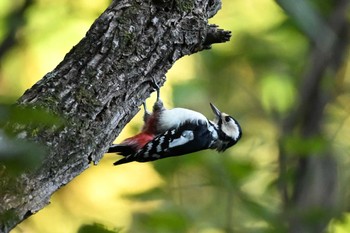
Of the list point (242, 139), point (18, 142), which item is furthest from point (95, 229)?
point (242, 139)

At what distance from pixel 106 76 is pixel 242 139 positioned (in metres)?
3.49

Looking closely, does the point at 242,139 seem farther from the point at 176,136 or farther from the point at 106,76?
the point at 106,76

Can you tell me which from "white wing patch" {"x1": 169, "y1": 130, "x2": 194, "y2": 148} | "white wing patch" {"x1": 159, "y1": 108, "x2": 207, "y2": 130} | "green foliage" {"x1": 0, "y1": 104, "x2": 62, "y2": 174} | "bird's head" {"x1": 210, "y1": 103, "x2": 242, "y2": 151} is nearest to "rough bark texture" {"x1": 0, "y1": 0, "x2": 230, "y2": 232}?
"green foliage" {"x1": 0, "y1": 104, "x2": 62, "y2": 174}

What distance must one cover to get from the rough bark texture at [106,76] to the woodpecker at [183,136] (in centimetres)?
143

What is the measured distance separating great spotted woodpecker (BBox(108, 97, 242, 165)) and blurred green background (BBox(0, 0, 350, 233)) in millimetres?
98

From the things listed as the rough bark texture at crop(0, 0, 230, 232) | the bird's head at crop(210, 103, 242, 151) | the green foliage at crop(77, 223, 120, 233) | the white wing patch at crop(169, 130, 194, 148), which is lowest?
the green foliage at crop(77, 223, 120, 233)

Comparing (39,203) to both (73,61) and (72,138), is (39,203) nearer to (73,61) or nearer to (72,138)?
(72,138)

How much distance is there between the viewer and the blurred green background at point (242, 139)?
13.9 ft

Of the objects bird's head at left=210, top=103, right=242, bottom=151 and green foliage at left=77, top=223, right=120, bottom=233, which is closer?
green foliage at left=77, top=223, right=120, bottom=233

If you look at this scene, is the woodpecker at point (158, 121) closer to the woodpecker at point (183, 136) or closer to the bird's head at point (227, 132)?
the woodpecker at point (183, 136)

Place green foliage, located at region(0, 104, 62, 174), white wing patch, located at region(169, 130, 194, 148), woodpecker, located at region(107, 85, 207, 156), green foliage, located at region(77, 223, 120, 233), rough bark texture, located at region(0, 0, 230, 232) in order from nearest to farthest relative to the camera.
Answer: green foliage, located at region(0, 104, 62, 174), green foliage, located at region(77, 223, 120, 233), rough bark texture, located at region(0, 0, 230, 232), white wing patch, located at region(169, 130, 194, 148), woodpecker, located at region(107, 85, 207, 156)

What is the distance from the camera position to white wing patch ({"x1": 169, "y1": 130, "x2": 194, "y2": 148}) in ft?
13.3

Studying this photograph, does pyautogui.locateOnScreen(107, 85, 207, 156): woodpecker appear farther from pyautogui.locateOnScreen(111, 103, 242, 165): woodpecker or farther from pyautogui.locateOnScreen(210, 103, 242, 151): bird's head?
pyautogui.locateOnScreen(210, 103, 242, 151): bird's head

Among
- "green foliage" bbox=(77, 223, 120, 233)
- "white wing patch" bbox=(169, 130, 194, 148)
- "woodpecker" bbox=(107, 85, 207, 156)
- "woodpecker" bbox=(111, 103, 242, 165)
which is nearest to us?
"green foliage" bbox=(77, 223, 120, 233)
